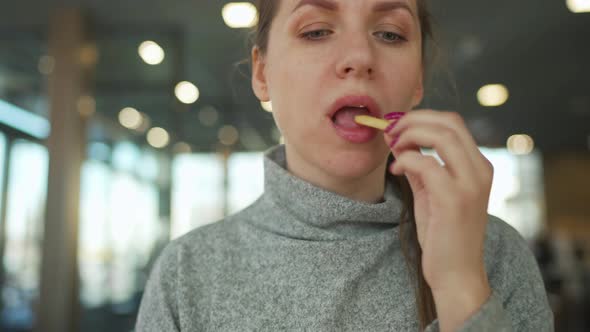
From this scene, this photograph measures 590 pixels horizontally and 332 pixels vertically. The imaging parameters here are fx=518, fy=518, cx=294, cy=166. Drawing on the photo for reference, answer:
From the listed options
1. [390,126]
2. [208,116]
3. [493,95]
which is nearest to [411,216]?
[390,126]

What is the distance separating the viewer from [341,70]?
63cm

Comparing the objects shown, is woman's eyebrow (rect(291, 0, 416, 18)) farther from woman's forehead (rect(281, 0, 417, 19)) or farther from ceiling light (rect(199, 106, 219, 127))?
ceiling light (rect(199, 106, 219, 127))

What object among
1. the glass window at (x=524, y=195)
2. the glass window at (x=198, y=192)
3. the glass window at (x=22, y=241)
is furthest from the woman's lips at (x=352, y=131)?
the glass window at (x=524, y=195)

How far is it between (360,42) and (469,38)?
4064 millimetres

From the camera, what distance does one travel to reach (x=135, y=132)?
3.93 meters

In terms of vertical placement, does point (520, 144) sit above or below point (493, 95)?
below

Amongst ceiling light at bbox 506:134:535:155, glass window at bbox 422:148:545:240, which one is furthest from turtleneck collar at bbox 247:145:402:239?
glass window at bbox 422:148:545:240

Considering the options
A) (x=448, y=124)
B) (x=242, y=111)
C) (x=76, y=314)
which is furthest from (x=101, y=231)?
(x=448, y=124)

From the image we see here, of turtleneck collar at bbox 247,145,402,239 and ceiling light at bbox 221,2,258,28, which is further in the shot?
ceiling light at bbox 221,2,258,28

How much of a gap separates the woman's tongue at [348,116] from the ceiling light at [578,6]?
3775mm

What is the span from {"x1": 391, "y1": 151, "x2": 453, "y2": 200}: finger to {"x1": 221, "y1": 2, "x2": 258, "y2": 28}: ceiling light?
117 inches

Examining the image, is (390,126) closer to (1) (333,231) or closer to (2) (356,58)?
(2) (356,58)

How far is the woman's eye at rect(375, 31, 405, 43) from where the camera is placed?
2.23 feet

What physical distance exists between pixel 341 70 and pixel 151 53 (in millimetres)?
→ 3375
